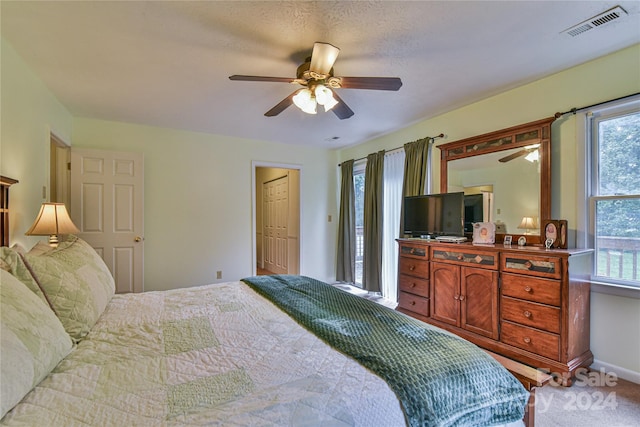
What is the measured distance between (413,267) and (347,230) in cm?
195

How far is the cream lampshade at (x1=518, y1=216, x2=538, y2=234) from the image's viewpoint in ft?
8.84

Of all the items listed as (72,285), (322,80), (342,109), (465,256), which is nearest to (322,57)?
(322,80)

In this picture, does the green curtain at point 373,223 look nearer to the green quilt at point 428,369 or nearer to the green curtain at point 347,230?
the green curtain at point 347,230

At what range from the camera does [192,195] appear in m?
4.34

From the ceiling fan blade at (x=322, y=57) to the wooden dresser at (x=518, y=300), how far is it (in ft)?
6.48

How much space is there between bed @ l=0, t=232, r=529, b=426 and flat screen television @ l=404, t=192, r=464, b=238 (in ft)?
6.09

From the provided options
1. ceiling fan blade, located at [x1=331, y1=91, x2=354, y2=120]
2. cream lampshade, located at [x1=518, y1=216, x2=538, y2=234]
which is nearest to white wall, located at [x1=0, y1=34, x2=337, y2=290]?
ceiling fan blade, located at [x1=331, y1=91, x2=354, y2=120]

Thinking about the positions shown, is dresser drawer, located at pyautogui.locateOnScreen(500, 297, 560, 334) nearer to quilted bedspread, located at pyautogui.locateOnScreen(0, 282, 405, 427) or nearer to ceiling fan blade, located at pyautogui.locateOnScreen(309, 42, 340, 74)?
quilted bedspread, located at pyautogui.locateOnScreen(0, 282, 405, 427)

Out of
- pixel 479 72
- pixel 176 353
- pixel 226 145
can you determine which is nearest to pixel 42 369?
pixel 176 353

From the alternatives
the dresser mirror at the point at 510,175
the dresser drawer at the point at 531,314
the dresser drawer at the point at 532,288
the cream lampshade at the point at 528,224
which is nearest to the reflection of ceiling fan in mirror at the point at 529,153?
the dresser mirror at the point at 510,175

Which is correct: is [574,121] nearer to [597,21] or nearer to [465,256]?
[597,21]

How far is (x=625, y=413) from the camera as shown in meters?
1.86

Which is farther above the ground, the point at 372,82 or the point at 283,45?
the point at 283,45

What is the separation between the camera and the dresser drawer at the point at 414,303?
310 cm
